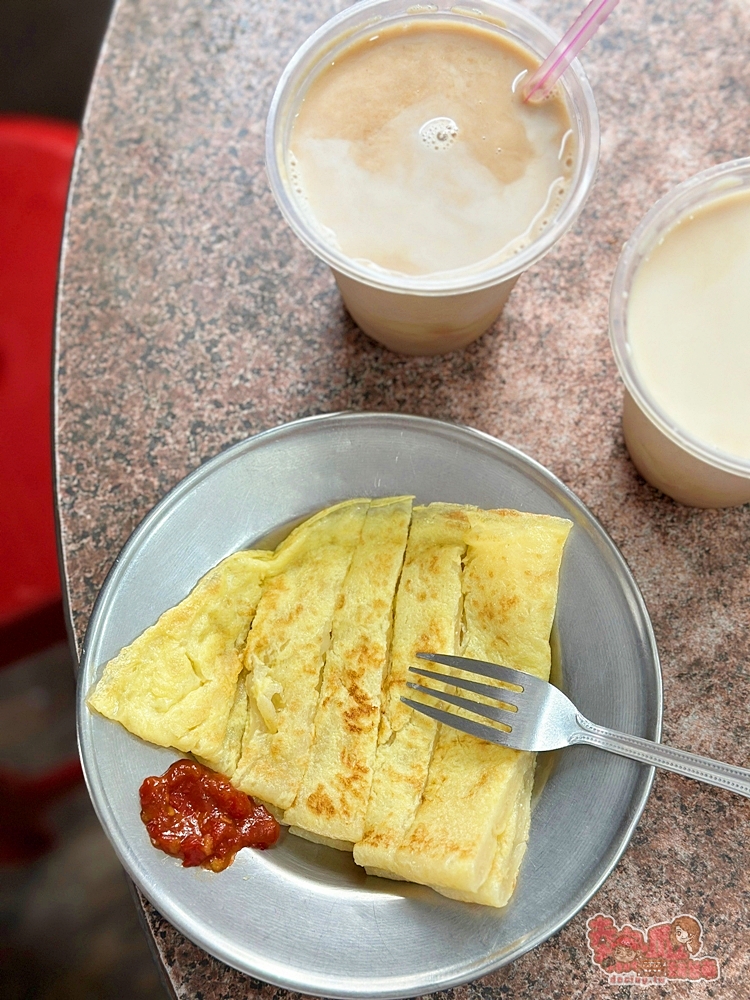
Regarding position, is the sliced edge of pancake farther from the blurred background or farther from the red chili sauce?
the blurred background

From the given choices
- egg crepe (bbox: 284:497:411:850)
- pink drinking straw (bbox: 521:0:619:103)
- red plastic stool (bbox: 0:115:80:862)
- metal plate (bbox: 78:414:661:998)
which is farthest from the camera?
red plastic stool (bbox: 0:115:80:862)

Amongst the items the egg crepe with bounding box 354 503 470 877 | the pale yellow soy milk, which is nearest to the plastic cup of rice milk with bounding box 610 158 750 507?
the pale yellow soy milk

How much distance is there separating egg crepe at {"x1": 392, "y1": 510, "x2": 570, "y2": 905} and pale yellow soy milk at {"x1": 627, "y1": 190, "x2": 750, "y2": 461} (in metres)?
0.35

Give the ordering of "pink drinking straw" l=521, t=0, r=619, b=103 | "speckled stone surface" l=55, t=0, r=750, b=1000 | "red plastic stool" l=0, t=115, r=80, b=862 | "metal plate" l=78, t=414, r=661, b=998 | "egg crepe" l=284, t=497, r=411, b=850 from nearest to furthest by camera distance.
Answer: "pink drinking straw" l=521, t=0, r=619, b=103, "metal plate" l=78, t=414, r=661, b=998, "egg crepe" l=284, t=497, r=411, b=850, "speckled stone surface" l=55, t=0, r=750, b=1000, "red plastic stool" l=0, t=115, r=80, b=862

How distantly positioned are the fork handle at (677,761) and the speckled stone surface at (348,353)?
0.92ft

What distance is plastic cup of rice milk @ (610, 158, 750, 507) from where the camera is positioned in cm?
166

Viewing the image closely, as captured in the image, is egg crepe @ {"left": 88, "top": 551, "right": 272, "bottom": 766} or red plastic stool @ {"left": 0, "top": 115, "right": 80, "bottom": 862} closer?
egg crepe @ {"left": 88, "top": 551, "right": 272, "bottom": 766}

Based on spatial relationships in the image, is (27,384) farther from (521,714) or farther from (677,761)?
(677,761)

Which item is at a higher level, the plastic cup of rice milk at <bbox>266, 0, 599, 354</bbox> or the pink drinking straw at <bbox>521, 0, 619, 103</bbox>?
the pink drinking straw at <bbox>521, 0, 619, 103</bbox>

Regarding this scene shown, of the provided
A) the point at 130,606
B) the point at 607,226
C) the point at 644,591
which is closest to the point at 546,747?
the point at 644,591

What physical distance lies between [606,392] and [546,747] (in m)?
0.87

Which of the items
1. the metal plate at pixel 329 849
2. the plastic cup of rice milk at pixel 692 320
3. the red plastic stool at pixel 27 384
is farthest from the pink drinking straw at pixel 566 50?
the red plastic stool at pixel 27 384

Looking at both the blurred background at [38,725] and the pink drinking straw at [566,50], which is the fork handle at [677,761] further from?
the blurred background at [38,725]

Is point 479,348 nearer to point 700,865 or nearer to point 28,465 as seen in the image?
point 700,865
